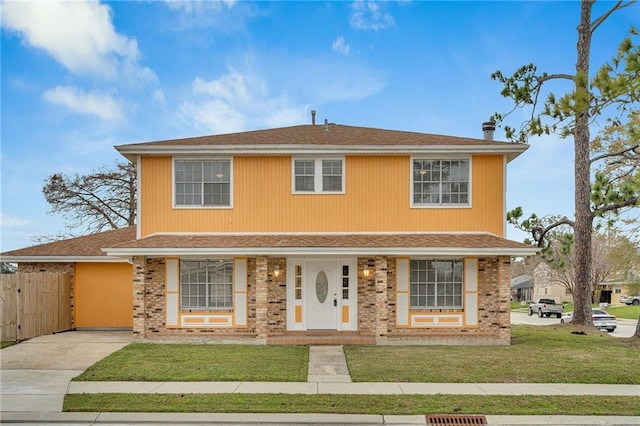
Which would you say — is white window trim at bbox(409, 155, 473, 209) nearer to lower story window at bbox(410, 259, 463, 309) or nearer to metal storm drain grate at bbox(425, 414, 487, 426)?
lower story window at bbox(410, 259, 463, 309)

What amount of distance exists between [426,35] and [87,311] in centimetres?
1639

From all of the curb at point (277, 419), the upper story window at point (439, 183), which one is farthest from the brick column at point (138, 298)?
the upper story window at point (439, 183)

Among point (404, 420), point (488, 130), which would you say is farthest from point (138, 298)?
point (488, 130)

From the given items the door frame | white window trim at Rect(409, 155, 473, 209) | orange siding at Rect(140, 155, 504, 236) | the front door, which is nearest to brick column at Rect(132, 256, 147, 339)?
orange siding at Rect(140, 155, 504, 236)

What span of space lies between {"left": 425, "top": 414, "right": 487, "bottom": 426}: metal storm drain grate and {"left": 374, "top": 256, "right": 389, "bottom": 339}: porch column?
603 centimetres

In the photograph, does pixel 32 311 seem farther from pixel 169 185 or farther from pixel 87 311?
pixel 169 185

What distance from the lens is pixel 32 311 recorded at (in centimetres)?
1502

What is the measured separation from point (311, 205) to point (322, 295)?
2.88 m

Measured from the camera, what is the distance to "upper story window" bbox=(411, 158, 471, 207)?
Result: 1510 cm

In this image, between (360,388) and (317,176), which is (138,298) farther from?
(360,388)

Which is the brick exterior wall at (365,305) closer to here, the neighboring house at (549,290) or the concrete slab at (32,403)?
the concrete slab at (32,403)

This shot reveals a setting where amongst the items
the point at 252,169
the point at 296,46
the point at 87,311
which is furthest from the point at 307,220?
the point at 87,311

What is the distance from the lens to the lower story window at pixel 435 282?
47.0ft

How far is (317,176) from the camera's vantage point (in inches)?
595
